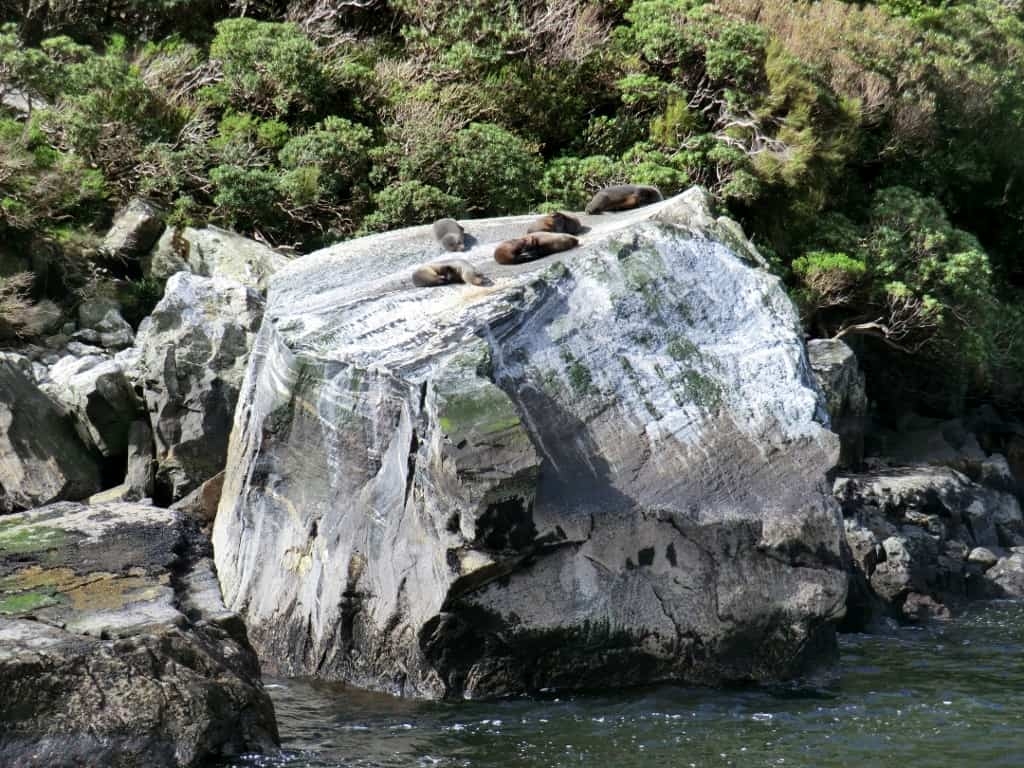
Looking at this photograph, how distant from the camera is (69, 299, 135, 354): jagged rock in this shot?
584 inches

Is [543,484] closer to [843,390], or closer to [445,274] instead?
[445,274]

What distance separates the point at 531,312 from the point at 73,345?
276 inches

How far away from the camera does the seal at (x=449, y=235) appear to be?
11.5 metres

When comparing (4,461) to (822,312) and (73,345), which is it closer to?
(73,345)

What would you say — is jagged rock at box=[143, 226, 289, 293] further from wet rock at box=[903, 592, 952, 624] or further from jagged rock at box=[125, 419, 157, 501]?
wet rock at box=[903, 592, 952, 624]

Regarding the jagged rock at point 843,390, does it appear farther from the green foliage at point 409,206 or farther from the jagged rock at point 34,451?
the jagged rock at point 34,451

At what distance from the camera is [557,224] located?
1170 centimetres

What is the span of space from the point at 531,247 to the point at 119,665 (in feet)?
18.2

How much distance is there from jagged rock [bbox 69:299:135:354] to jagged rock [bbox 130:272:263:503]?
1.83m

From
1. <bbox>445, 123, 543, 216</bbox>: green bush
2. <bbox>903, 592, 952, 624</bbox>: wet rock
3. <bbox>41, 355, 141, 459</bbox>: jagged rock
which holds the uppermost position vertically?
<bbox>445, 123, 543, 216</bbox>: green bush

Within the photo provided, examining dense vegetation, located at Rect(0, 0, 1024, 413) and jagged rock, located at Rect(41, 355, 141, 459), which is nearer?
jagged rock, located at Rect(41, 355, 141, 459)

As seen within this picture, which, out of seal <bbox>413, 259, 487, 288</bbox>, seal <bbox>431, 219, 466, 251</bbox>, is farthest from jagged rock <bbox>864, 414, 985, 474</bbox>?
seal <bbox>413, 259, 487, 288</bbox>

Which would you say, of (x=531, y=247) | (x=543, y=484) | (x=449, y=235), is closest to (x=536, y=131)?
(x=449, y=235)

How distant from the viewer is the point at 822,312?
1848cm
